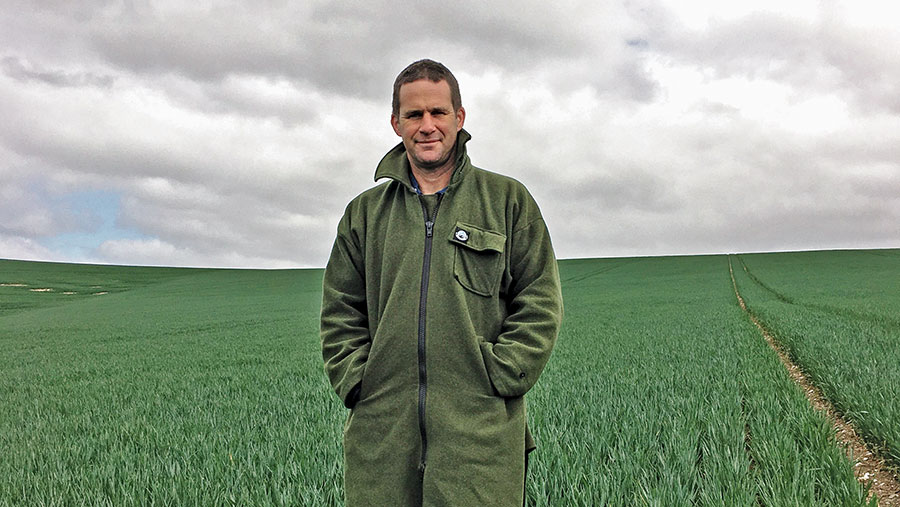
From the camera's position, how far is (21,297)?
44719 millimetres

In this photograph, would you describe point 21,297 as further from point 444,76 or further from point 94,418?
point 444,76

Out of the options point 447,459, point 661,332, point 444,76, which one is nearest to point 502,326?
point 447,459

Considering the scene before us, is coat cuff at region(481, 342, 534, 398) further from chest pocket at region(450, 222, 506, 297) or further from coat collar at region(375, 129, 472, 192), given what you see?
coat collar at region(375, 129, 472, 192)

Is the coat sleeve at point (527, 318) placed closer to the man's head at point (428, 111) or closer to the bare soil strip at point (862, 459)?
the man's head at point (428, 111)

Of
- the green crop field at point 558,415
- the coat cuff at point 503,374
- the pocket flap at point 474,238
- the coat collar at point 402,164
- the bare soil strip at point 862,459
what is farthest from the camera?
the bare soil strip at point 862,459

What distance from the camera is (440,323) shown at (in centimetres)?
208

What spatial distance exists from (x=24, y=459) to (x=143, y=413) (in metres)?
2.32

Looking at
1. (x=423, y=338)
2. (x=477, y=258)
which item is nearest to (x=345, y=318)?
(x=423, y=338)

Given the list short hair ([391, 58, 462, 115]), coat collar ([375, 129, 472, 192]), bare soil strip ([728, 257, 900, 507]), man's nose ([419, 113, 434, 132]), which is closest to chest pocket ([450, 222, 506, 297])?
coat collar ([375, 129, 472, 192])

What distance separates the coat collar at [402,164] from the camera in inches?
87.9

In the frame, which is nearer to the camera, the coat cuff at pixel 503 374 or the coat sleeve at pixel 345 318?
the coat cuff at pixel 503 374

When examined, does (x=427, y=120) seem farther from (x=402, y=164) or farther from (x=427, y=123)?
(x=402, y=164)

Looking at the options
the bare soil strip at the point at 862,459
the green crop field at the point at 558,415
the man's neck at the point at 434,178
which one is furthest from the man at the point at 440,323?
the bare soil strip at the point at 862,459

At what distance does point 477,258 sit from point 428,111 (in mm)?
546
